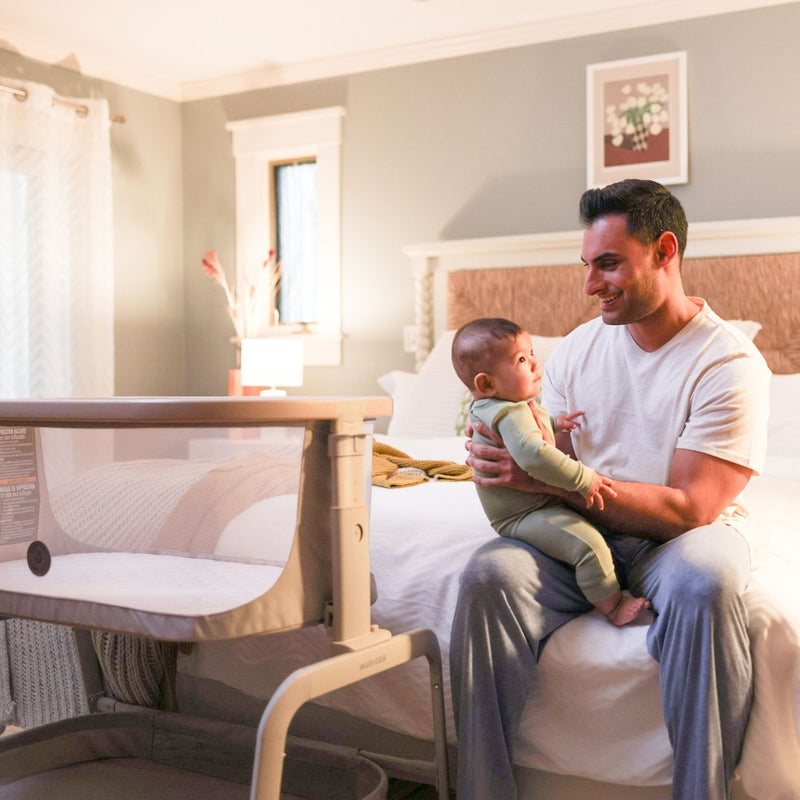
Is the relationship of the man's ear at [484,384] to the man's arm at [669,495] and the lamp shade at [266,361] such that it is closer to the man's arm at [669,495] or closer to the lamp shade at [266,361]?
the man's arm at [669,495]

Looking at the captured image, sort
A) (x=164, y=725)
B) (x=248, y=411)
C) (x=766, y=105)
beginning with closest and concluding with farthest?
(x=248, y=411), (x=164, y=725), (x=766, y=105)

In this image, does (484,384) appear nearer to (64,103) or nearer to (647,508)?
(647,508)

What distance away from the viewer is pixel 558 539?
159 cm

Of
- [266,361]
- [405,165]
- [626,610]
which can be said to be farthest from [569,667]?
[405,165]

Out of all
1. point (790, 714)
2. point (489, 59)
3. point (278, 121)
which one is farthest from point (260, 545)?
point (278, 121)

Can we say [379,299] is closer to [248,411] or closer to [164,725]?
[164,725]

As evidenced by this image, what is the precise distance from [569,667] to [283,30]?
3.60m

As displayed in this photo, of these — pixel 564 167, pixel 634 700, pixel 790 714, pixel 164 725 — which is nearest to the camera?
pixel 790 714

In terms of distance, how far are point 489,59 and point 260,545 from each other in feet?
11.7

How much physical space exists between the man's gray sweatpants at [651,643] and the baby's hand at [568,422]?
26 cm

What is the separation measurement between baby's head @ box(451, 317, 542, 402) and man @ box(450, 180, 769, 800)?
9cm

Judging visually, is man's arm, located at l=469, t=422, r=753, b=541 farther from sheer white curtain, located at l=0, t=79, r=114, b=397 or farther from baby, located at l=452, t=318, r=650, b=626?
sheer white curtain, located at l=0, t=79, r=114, b=397

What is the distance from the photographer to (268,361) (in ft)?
13.9

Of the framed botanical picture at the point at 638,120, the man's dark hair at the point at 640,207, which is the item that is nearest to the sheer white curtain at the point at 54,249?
the framed botanical picture at the point at 638,120
